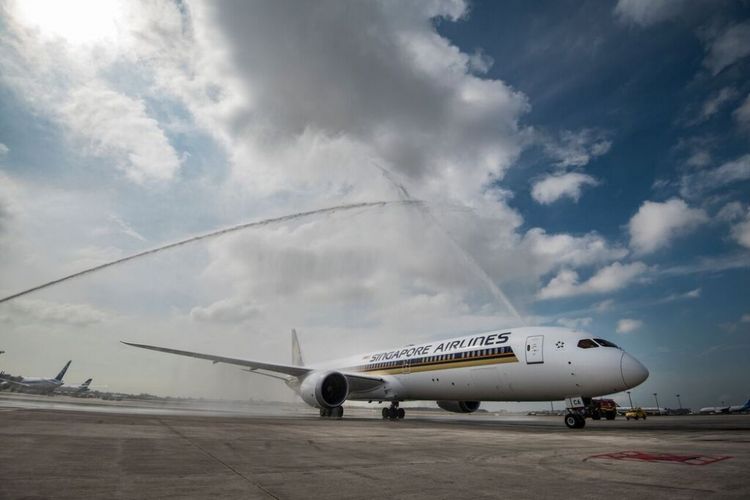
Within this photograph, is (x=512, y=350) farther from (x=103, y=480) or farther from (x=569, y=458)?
(x=103, y=480)

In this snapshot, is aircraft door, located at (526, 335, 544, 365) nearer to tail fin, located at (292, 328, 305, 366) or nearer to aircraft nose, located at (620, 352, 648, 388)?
aircraft nose, located at (620, 352, 648, 388)

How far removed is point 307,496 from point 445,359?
18216mm

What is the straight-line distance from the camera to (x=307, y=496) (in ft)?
11.7

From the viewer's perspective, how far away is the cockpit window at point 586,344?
1513 cm

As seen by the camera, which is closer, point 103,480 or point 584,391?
point 103,480

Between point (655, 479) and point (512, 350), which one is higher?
point (512, 350)

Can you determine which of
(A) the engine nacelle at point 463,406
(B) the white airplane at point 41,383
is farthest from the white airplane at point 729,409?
(B) the white airplane at point 41,383

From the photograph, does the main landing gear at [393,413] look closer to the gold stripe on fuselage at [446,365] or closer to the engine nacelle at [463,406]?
the gold stripe on fuselage at [446,365]

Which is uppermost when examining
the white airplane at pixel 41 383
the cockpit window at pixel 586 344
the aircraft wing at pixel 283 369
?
the cockpit window at pixel 586 344

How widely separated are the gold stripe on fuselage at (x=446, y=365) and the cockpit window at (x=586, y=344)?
270 cm

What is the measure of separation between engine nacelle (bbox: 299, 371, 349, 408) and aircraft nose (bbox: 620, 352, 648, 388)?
45.0 ft

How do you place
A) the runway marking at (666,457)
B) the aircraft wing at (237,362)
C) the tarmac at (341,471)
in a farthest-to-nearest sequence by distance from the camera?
1. the aircraft wing at (237,362)
2. the runway marking at (666,457)
3. the tarmac at (341,471)

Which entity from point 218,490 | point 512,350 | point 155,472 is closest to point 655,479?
point 218,490

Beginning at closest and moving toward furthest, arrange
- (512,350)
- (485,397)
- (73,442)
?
(73,442) → (512,350) → (485,397)
